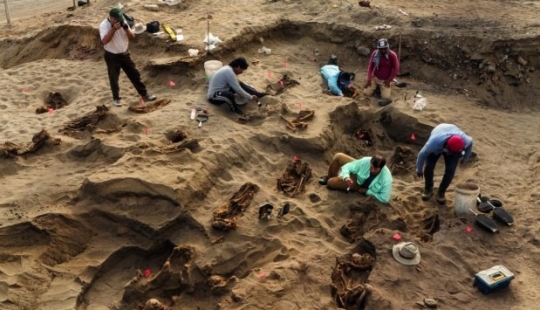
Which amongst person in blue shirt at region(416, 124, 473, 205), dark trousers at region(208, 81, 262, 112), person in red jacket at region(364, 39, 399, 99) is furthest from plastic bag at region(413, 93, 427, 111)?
dark trousers at region(208, 81, 262, 112)

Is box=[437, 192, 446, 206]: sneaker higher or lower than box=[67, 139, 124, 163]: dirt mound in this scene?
lower

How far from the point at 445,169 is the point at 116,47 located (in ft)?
17.5

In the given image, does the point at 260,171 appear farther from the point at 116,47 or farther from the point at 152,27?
the point at 152,27

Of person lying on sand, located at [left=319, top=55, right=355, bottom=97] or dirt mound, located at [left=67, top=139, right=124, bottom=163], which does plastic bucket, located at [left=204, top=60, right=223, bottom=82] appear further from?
dirt mound, located at [left=67, top=139, right=124, bottom=163]

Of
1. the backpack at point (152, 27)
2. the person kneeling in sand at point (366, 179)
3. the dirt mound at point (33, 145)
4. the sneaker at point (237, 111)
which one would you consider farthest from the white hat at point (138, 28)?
the person kneeling in sand at point (366, 179)

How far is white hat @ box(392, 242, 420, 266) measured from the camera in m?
5.87

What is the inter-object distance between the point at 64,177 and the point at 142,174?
4.05 ft

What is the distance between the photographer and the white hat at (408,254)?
231 inches

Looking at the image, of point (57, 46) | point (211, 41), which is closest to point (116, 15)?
point (211, 41)

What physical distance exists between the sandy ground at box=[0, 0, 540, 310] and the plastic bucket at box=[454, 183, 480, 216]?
14 centimetres

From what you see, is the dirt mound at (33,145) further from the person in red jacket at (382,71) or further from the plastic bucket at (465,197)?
the plastic bucket at (465,197)

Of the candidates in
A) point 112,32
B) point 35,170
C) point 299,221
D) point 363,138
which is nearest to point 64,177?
point 35,170

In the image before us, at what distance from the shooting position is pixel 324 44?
11203 mm

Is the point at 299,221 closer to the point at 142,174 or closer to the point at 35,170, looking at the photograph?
the point at 142,174
